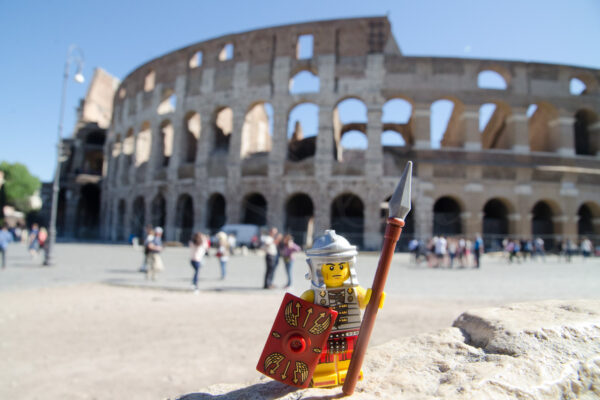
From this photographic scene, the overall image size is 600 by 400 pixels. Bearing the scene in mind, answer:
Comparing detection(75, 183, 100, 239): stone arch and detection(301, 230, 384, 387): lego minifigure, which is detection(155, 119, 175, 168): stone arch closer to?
detection(75, 183, 100, 239): stone arch

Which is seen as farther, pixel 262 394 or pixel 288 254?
pixel 288 254

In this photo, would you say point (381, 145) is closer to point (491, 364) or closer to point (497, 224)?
point (497, 224)

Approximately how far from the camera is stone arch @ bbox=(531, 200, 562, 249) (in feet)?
66.3

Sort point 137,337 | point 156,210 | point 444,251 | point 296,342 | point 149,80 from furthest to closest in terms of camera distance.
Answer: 1. point 149,80
2. point 156,210
3. point 444,251
4. point 137,337
5. point 296,342

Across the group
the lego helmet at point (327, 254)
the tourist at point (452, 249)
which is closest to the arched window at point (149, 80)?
the tourist at point (452, 249)

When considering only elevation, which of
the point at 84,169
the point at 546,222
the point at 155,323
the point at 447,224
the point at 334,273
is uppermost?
the point at 84,169

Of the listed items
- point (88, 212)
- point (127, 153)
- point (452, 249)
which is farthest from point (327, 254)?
point (88, 212)

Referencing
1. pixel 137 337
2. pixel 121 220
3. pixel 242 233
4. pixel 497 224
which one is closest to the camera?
pixel 137 337

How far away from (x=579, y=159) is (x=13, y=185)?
60965 millimetres

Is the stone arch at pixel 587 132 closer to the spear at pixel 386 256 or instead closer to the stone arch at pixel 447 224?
the stone arch at pixel 447 224

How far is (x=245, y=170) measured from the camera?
21234mm

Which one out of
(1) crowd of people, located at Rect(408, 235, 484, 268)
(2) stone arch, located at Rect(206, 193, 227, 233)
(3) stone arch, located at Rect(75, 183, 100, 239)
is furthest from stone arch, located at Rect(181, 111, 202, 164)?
(1) crowd of people, located at Rect(408, 235, 484, 268)

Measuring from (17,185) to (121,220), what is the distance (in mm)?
28436

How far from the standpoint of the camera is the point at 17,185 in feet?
145
